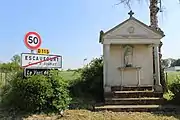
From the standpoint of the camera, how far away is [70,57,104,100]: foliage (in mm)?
12891

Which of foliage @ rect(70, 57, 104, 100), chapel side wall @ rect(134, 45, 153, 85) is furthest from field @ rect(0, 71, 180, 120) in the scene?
chapel side wall @ rect(134, 45, 153, 85)

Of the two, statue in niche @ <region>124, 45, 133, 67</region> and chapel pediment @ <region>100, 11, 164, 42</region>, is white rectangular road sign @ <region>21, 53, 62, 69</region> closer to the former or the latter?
chapel pediment @ <region>100, 11, 164, 42</region>

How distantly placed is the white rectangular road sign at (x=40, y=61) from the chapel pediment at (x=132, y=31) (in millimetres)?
3469

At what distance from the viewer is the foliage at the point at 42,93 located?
8836 mm

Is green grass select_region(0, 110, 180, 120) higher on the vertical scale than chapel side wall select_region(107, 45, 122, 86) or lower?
lower

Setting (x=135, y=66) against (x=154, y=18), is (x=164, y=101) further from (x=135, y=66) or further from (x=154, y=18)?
(x=154, y=18)

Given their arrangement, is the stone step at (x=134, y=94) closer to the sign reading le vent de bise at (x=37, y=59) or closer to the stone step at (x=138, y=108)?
the stone step at (x=138, y=108)

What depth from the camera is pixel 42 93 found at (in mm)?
8859

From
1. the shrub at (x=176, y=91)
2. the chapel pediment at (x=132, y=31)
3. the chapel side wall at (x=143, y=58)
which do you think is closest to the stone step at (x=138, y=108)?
the shrub at (x=176, y=91)

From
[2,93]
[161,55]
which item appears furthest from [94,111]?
[161,55]

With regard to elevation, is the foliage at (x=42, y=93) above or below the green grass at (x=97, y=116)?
above

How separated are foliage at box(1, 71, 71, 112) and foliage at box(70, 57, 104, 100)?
3604 mm

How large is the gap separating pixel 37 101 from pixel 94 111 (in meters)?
2.28

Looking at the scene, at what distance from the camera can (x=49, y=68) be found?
9117 millimetres
